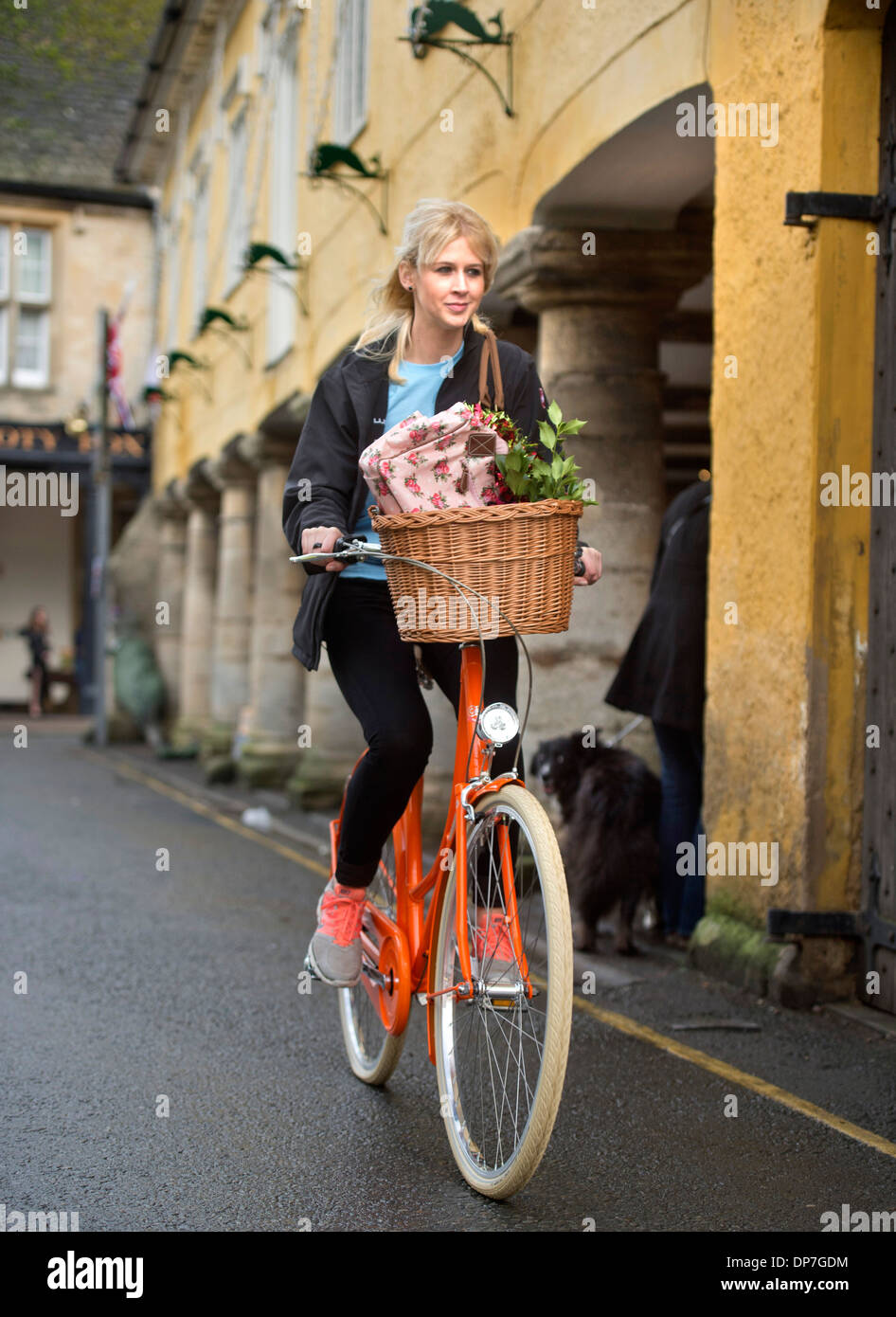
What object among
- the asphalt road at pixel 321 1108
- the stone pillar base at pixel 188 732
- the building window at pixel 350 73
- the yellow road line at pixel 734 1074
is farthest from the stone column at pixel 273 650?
the yellow road line at pixel 734 1074

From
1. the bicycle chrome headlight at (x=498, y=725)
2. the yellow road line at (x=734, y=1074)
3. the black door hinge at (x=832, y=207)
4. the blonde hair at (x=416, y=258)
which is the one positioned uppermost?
the black door hinge at (x=832, y=207)

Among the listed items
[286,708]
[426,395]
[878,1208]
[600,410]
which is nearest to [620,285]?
[600,410]

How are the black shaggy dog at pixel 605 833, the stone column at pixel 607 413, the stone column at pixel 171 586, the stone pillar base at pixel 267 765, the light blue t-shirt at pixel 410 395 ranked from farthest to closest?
the stone column at pixel 171 586 → the stone pillar base at pixel 267 765 → the stone column at pixel 607 413 → the black shaggy dog at pixel 605 833 → the light blue t-shirt at pixel 410 395

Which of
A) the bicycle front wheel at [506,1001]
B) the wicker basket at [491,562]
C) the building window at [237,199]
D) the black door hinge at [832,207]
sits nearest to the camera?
the bicycle front wheel at [506,1001]

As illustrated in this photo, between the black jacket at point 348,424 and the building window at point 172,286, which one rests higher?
the building window at point 172,286

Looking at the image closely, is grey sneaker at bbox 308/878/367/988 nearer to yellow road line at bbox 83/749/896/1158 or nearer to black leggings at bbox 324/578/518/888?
black leggings at bbox 324/578/518/888

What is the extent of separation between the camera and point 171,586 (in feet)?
75.3

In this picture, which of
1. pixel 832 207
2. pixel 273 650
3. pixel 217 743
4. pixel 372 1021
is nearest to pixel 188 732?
pixel 217 743

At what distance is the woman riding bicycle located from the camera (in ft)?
12.5

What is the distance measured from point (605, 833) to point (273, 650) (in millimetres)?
9405

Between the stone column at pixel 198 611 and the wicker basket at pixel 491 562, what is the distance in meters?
16.8

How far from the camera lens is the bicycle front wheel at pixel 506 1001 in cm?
317

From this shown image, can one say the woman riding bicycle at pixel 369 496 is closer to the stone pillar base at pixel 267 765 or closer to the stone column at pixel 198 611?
the stone pillar base at pixel 267 765

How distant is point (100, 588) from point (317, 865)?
1219 centimetres
